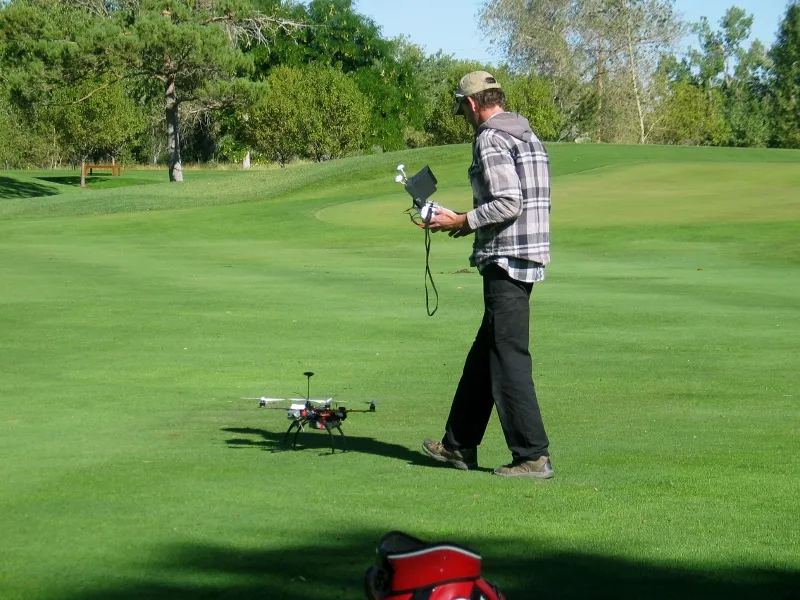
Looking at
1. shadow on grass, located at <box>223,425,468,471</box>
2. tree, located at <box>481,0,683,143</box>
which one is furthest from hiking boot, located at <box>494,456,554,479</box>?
tree, located at <box>481,0,683,143</box>

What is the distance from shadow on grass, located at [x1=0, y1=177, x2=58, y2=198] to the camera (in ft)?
183

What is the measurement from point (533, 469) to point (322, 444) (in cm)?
166

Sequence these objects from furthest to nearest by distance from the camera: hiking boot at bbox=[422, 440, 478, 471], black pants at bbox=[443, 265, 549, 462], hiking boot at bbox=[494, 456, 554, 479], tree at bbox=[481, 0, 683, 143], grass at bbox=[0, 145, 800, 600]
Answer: tree at bbox=[481, 0, 683, 143]
hiking boot at bbox=[422, 440, 478, 471]
black pants at bbox=[443, 265, 549, 462]
hiking boot at bbox=[494, 456, 554, 479]
grass at bbox=[0, 145, 800, 600]

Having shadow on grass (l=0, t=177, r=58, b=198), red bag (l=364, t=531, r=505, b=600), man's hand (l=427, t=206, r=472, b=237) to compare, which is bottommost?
red bag (l=364, t=531, r=505, b=600)

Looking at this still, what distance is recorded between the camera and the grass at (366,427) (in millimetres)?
4871

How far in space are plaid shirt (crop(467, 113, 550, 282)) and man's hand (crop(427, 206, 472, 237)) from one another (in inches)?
2.2

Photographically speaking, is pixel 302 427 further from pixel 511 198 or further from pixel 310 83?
pixel 310 83

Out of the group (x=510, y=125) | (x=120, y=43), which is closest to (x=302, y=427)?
(x=510, y=125)

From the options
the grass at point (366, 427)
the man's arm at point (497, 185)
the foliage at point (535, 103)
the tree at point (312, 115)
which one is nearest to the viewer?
the grass at point (366, 427)

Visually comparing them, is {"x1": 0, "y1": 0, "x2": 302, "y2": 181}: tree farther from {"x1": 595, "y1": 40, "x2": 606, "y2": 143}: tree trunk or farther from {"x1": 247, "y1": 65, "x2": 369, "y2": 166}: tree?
{"x1": 595, "y1": 40, "x2": 606, "y2": 143}: tree trunk

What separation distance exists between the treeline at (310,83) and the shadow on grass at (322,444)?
47001mm

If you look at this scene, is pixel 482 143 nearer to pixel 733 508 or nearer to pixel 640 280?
pixel 733 508

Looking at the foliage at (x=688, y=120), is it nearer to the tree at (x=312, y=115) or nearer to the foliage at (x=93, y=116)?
the tree at (x=312, y=115)

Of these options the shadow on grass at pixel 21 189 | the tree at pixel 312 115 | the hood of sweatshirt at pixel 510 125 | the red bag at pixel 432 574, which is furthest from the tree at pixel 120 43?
the red bag at pixel 432 574
